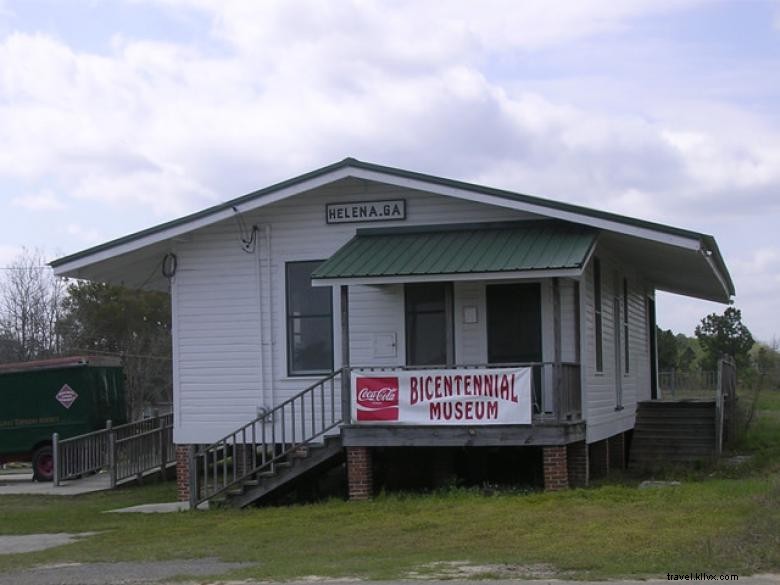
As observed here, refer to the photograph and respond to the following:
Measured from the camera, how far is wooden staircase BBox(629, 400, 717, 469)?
22.9 m

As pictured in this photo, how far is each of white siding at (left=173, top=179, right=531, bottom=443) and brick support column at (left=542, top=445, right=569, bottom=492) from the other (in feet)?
10.0

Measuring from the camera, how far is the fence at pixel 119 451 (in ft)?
76.9

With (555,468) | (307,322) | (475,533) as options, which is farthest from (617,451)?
(475,533)

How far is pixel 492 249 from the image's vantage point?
1803 centimetres

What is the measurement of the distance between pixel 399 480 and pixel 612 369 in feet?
15.7

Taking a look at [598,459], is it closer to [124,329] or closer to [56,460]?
[56,460]

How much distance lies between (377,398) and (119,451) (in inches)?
304

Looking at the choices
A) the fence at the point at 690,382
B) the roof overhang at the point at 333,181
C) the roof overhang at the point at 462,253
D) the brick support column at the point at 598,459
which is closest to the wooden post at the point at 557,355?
the roof overhang at the point at 462,253

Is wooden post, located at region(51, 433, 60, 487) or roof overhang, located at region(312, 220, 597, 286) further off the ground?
roof overhang, located at region(312, 220, 597, 286)

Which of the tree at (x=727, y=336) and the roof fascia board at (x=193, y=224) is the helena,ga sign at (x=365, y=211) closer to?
the roof fascia board at (x=193, y=224)

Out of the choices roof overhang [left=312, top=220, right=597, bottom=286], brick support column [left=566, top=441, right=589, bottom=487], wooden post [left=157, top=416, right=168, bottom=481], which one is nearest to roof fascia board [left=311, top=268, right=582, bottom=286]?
roof overhang [left=312, top=220, right=597, bottom=286]

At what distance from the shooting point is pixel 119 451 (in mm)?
23500

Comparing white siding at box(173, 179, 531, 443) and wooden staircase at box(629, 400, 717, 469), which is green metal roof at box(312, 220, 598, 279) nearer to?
white siding at box(173, 179, 531, 443)

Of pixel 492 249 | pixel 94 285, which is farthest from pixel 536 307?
pixel 94 285
